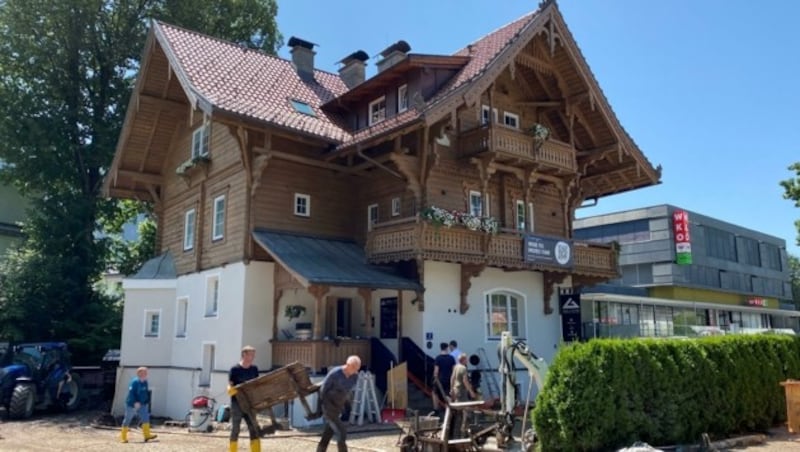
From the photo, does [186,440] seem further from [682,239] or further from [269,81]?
[682,239]

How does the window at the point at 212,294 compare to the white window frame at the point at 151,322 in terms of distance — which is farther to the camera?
the white window frame at the point at 151,322

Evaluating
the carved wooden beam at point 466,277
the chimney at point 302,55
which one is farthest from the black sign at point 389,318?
the chimney at point 302,55

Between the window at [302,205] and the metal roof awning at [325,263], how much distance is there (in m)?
0.76

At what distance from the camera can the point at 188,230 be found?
2394 cm

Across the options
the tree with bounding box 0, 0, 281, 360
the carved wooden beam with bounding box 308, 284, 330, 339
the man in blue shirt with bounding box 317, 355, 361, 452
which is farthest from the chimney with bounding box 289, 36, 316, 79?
the man in blue shirt with bounding box 317, 355, 361, 452

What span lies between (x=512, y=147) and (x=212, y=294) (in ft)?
35.4

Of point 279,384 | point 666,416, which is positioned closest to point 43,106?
point 279,384

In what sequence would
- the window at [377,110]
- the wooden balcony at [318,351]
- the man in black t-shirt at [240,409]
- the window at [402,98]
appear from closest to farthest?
the man in black t-shirt at [240,409], the wooden balcony at [318,351], the window at [402,98], the window at [377,110]

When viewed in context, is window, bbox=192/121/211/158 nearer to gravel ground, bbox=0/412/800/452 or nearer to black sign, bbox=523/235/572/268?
gravel ground, bbox=0/412/800/452

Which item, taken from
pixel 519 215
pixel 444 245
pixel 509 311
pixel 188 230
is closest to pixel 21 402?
pixel 188 230

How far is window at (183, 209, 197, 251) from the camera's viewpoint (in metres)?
23.6

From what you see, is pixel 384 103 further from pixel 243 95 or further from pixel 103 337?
pixel 103 337

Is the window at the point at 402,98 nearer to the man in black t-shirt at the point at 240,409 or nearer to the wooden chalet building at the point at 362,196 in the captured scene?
the wooden chalet building at the point at 362,196

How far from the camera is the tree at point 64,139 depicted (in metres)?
28.2
